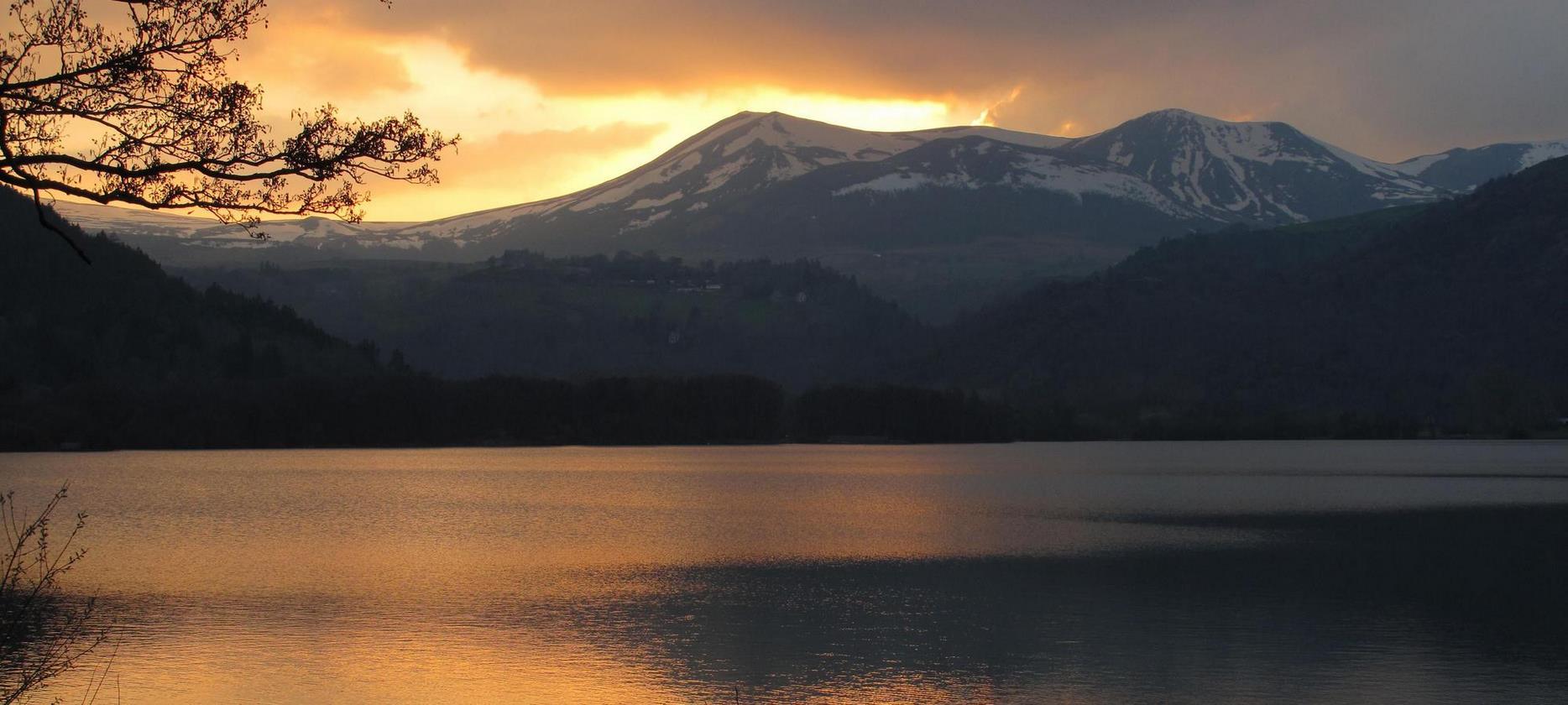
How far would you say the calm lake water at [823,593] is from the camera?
30.8 metres

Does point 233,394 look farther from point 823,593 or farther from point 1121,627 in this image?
point 1121,627

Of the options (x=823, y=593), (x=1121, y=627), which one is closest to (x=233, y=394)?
(x=823, y=593)

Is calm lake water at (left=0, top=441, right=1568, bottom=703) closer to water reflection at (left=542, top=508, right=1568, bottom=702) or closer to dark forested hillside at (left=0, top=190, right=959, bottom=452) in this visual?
water reflection at (left=542, top=508, right=1568, bottom=702)

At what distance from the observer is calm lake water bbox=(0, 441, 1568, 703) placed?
30.8 metres

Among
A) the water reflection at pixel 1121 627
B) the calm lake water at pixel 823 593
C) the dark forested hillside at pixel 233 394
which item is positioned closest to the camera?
the water reflection at pixel 1121 627

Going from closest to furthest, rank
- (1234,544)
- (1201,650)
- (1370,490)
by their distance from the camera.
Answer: (1201,650) < (1234,544) < (1370,490)

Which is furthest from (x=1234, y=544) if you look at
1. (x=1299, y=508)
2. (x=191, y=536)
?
(x=191, y=536)

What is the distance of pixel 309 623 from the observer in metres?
38.2

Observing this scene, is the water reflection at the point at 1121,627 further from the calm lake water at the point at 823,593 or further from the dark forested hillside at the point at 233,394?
the dark forested hillside at the point at 233,394

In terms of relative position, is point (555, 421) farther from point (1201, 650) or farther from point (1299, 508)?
point (1201, 650)

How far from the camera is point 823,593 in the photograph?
44156 mm

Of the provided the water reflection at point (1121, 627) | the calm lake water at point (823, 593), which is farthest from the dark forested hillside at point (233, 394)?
the water reflection at point (1121, 627)

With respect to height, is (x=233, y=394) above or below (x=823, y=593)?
above

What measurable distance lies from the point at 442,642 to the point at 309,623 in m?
4.79
